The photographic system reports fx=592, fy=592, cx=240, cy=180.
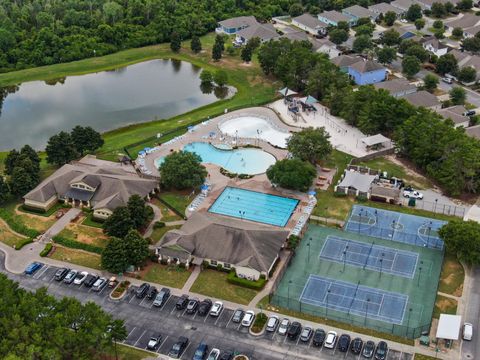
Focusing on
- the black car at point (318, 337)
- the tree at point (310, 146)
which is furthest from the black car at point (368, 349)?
the tree at point (310, 146)

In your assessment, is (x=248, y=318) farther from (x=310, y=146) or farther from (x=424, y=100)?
(x=424, y=100)

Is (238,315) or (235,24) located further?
(235,24)

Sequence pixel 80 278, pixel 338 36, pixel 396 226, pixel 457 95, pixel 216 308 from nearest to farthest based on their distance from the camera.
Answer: pixel 216 308, pixel 80 278, pixel 396 226, pixel 457 95, pixel 338 36

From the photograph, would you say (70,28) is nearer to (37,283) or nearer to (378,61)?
(378,61)

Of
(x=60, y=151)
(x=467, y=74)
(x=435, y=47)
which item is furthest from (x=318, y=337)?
(x=435, y=47)

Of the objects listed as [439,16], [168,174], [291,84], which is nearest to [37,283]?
[168,174]

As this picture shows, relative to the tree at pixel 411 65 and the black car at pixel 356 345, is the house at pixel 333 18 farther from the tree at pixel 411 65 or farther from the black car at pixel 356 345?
the black car at pixel 356 345
